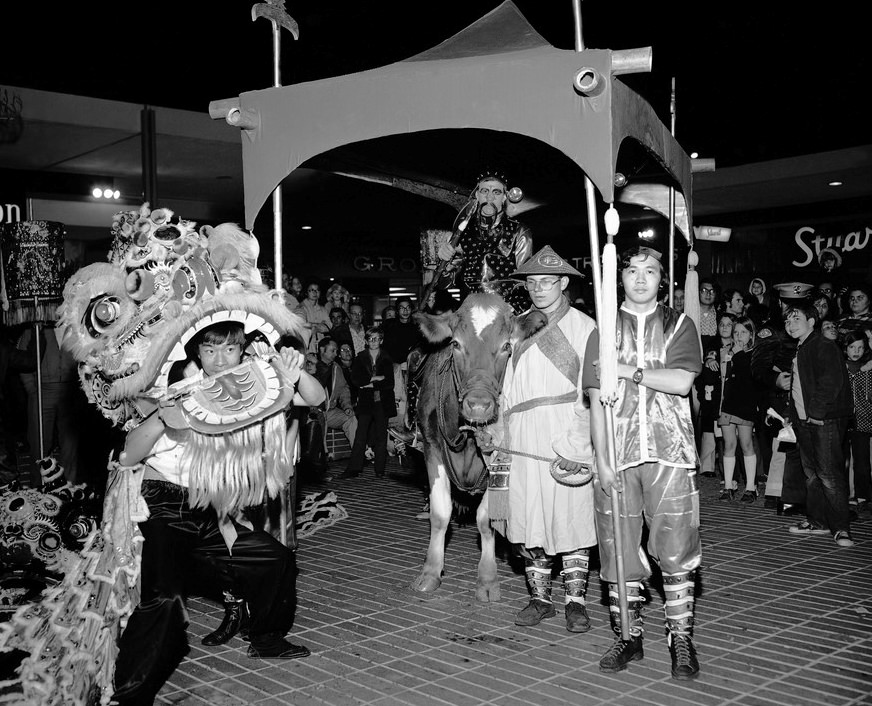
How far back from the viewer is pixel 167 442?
4363mm

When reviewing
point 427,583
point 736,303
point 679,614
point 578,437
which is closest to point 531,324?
point 578,437

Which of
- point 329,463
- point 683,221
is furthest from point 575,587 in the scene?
point 329,463

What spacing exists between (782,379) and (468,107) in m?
5.39

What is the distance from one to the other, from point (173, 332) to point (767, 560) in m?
4.95

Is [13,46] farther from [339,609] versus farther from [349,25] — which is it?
[339,609]

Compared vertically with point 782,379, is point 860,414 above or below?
below

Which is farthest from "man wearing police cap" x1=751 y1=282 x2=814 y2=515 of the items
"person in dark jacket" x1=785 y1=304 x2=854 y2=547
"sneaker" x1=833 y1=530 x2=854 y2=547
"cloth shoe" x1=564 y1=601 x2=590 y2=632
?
"cloth shoe" x1=564 y1=601 x2=590 y2=632

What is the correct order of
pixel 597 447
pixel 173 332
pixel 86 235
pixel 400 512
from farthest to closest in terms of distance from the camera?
pixel 86 235 → pixel 400 512 → pixel 597 447 → pixel 173 332

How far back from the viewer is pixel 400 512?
29.3ft

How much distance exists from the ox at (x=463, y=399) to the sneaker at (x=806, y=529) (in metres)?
3.14

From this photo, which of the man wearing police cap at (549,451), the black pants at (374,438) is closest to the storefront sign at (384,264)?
the black pants at (374,438)

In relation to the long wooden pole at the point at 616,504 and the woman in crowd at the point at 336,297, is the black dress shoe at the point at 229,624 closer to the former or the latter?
the long wooden pole at the point at 616,504

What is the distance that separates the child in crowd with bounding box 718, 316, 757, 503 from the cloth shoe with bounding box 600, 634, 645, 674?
4.94 metres

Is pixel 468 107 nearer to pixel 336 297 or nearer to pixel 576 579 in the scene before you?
pixel 576 579
